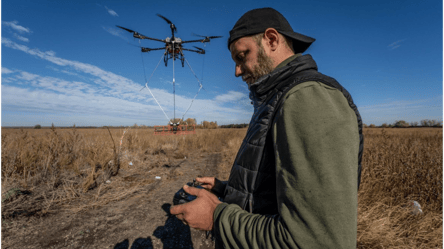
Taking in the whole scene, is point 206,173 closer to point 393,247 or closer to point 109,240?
point 109,240

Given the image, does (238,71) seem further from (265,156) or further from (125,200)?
(125,200)

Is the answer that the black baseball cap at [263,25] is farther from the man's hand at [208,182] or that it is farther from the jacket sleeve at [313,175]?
the man's hand at [208,182]

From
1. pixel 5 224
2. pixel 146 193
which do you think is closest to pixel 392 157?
pixel 146 193

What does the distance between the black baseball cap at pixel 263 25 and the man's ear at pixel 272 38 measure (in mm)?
33

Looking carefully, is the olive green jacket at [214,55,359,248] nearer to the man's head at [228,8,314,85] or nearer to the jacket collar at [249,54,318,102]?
the jacket collar at [249,54,318,102]

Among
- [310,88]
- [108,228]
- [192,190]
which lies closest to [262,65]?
[310,88]

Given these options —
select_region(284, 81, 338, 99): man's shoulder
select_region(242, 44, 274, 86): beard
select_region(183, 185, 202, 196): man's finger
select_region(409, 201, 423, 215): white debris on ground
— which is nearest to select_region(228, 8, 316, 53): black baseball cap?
select_region(242, 44, 274, 86): beard

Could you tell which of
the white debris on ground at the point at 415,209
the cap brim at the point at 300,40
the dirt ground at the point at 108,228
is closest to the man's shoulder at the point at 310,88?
the cap brim at the point at 300,40

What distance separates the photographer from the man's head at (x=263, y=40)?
1.11 meters

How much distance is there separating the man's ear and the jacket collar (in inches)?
9.9

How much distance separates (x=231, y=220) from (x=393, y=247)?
10.1ft

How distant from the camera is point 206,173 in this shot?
6.42 metres

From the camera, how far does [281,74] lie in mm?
900

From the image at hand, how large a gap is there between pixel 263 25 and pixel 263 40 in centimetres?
9
